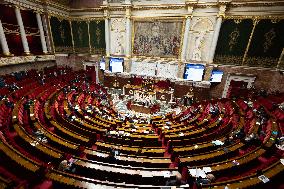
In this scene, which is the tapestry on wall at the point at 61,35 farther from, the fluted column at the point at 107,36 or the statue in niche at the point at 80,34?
the fluted column at the point at 107,36

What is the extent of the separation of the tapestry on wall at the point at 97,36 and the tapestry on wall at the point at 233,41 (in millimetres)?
14180

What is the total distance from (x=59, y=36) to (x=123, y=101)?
41.7ft

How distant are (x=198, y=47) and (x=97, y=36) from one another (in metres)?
13.1

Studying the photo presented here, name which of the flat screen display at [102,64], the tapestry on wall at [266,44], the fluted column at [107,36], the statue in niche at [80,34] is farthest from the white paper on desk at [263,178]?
the statue in niche at [80,34]

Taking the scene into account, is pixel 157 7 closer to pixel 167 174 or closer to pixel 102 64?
pixel 102 64

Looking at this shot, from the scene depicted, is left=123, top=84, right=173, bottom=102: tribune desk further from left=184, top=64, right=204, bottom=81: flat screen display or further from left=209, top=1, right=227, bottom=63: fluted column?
left=209, top=1, right=227, bottom=63: fluted column

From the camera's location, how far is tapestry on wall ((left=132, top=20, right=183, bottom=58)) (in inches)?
715

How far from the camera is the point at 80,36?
73.3 feet

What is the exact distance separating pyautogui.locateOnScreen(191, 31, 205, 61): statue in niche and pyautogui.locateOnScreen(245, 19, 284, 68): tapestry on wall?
4.70 meters

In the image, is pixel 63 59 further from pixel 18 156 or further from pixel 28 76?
pixel 18 156

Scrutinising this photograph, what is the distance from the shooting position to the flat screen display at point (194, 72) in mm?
17781

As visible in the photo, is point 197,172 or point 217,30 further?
point 217,30

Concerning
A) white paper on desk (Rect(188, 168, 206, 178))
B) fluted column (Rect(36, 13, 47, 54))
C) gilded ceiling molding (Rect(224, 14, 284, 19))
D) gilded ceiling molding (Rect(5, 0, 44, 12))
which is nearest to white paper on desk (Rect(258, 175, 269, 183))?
white paper on desk (Rect(188, 168, 206, 178))

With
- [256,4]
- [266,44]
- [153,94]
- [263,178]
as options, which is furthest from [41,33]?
[266,44]
